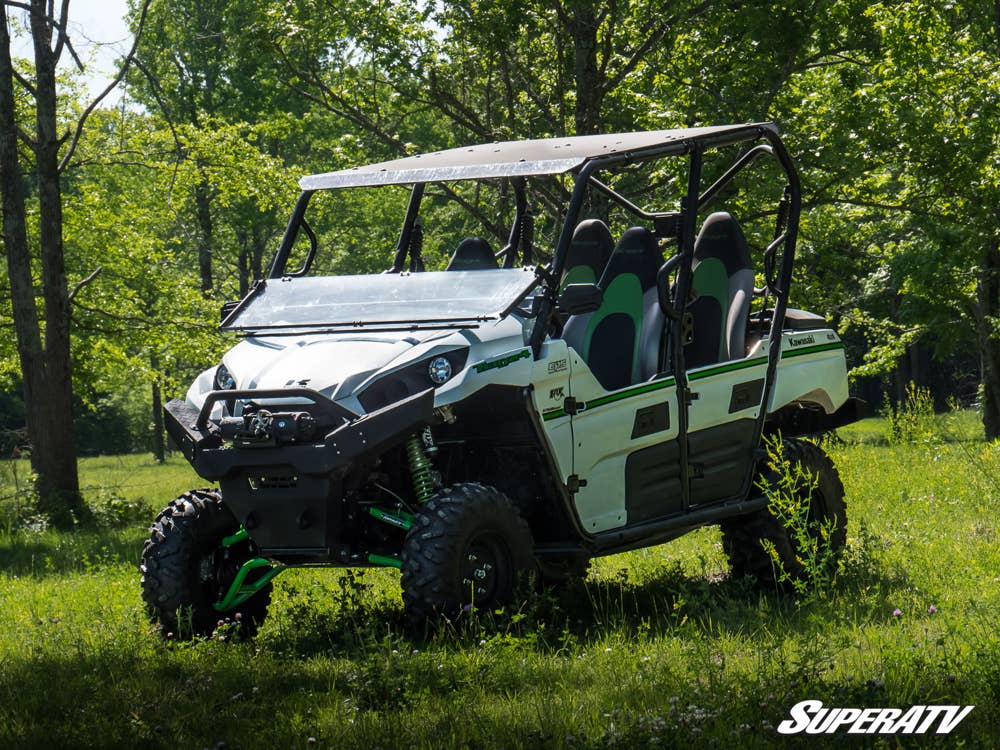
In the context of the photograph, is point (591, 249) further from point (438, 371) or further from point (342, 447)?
point (342, 447)

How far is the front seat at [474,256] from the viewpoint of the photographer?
8.35m

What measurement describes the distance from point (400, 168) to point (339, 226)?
2908cm

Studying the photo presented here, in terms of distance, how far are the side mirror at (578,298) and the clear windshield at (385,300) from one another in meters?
0.32

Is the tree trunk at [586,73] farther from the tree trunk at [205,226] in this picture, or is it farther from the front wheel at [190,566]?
the tree trunk at [205,226]

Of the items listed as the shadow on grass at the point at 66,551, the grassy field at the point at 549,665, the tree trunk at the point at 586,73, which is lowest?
the shadow on grass at the point at 66,551

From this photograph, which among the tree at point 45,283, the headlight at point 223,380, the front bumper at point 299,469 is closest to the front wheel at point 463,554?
the front bumper at point 299,469

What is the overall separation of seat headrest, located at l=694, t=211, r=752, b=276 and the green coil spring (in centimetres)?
275

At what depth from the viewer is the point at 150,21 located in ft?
114

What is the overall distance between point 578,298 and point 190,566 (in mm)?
2367

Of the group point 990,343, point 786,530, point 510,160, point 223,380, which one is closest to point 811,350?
point 786,530

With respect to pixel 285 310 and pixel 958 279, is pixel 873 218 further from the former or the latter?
pixel 285 310

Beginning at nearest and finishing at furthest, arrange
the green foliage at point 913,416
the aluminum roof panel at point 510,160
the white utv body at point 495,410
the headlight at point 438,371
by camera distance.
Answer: the white utv body at point 495,410
the headlight at point 438,371
the aluminum roof panel at point 510,160
the green foliage at point 913,416

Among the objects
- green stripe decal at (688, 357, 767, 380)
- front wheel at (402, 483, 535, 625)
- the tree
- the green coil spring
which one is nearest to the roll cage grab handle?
green stripe decal at (688, 357, 767, 380)

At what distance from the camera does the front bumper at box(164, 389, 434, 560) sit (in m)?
6.04
